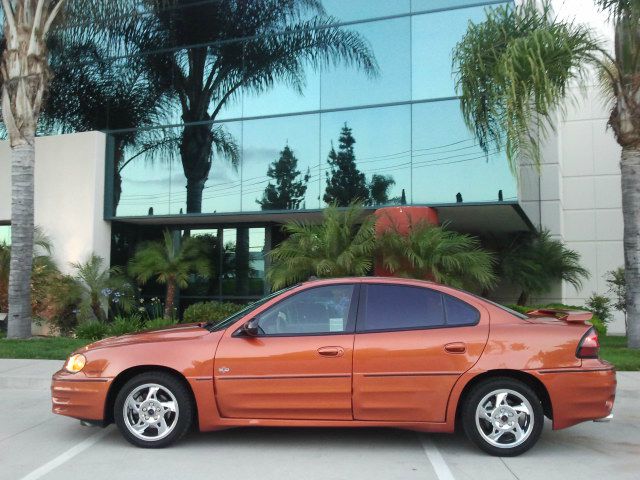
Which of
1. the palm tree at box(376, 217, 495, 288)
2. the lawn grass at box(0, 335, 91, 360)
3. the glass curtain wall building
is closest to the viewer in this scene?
the lawn grass at box(0, 335, 91, 360)

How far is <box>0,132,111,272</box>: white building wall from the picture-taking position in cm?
1630

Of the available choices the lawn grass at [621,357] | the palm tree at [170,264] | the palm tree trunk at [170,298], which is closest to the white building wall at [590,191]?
the lawn grass at [621,357]

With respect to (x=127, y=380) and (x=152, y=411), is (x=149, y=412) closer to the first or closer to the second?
(x=152, y=411)

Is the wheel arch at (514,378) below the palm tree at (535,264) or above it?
below

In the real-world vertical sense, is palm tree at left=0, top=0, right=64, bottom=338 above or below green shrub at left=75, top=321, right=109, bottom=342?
above

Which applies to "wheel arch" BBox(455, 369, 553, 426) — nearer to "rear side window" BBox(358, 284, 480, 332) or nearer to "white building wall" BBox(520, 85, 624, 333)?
"rear side window" BBox(358, 284, 480, 332)

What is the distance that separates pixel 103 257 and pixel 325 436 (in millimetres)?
12010

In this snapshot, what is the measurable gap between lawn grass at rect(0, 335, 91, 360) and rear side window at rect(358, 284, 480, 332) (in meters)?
6.77

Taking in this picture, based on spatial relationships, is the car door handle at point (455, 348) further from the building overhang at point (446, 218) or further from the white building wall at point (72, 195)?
the white building wall at point (72, 195)

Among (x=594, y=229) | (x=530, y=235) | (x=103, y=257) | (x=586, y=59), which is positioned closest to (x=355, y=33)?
(x=586, y=59)

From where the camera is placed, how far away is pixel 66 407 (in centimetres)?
568

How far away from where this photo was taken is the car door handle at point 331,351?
5418mm

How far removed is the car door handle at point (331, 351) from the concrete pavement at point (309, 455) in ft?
2.90

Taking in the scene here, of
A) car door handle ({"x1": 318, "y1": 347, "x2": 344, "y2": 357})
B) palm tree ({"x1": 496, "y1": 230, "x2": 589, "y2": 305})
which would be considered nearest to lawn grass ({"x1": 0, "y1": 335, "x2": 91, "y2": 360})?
car door handle ({"x1": 318, "y1": 347, "x2": 344, "y2": 357})
